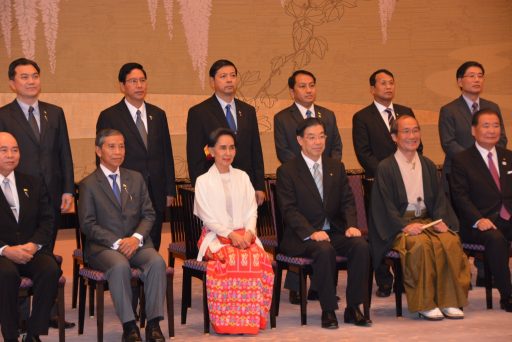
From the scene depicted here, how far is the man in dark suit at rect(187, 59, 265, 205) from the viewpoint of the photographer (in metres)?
5.99

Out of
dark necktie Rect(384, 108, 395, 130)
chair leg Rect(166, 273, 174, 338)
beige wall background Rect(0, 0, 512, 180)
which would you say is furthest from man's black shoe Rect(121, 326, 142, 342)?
beige wall background Rect(0, 0, 512, 180)

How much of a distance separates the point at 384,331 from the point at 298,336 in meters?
0.48

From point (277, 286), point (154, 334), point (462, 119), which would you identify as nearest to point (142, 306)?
point (154, 334)

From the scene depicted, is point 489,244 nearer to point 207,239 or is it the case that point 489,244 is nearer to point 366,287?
point 366,287

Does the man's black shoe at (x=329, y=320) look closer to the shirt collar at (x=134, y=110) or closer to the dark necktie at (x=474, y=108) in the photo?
the shirt collar at (x=134, y=110)

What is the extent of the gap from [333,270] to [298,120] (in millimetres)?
1223

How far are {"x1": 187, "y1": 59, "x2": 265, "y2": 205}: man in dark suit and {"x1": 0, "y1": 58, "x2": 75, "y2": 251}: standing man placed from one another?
0.81 m

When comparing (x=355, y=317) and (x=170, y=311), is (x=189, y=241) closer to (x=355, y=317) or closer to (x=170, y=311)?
(x=170, y=311)

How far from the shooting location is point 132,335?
4.98 metres

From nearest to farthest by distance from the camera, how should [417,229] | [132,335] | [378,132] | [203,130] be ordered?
[132,335] < [417,229] < [203,130] < [378,132]

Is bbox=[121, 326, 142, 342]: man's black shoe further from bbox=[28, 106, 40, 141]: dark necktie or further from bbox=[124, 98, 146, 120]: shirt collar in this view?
bbox=[124, 98, 146, 120]: shirt collar

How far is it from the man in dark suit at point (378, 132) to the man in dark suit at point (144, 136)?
4.28ft

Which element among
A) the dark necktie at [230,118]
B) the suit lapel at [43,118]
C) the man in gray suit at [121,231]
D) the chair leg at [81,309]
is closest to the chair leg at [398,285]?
the dark necktie at [230,118]

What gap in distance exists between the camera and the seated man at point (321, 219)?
5.44 m
